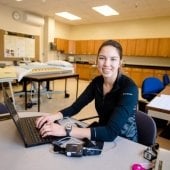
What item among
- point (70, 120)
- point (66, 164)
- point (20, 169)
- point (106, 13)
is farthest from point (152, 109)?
point (106, 13)

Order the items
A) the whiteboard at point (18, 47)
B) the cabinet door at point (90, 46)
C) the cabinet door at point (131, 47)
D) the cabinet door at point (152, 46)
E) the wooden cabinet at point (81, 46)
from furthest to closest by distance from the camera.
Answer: the wooden cabinet at point (81, 46)
the cabinet door at point (90, 46)
the cabinet door at point (131, 47)
the cabinet door at point (152, 46)
the whiteboard at point (18, 47)

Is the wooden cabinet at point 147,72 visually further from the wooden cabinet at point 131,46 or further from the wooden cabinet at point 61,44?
the wooden cabinet at point 61,44

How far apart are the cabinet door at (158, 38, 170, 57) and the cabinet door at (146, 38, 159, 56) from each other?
120mm

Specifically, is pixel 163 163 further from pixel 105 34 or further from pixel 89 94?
pixel 105 34

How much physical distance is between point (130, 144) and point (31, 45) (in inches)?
273

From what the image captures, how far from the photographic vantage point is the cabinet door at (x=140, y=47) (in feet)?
23.9

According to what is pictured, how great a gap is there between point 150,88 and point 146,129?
7.13 feet

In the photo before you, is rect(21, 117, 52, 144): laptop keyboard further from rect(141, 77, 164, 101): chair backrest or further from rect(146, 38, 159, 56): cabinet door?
rect(146, 38, 159, 56): cabinet door

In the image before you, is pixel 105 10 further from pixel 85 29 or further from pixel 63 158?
pixel 63 158

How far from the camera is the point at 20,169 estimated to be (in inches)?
28.6

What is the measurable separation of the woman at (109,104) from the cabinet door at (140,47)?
253 inches

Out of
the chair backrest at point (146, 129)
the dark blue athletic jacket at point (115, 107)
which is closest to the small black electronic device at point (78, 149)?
the dark blue athletic jacket at point (115, 107)

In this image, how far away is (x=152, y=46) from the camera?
7.09 m

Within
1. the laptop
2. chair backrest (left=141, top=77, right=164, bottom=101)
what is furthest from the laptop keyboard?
chair backrest (left=141, top=77, right=164, bottom=101)
